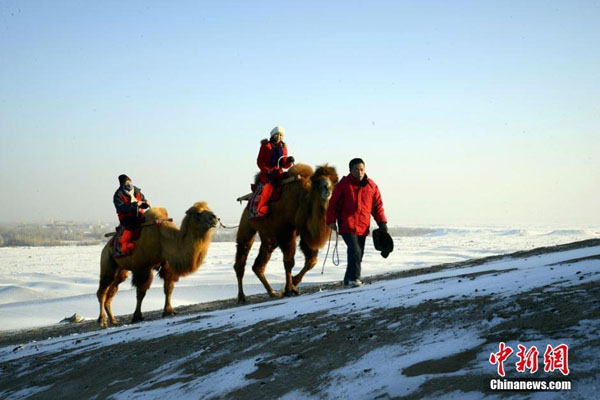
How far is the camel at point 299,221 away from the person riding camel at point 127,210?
2149 mm

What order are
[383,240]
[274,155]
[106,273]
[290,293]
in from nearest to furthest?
[383,240]
[290,293]
[274,155]
[106,273]

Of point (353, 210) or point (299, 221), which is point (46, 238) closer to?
point (299, 221)

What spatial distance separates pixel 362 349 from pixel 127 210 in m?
7.82

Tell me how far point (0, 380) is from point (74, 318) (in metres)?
9.33

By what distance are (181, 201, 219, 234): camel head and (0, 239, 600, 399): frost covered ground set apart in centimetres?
370

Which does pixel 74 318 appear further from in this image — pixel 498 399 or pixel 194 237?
pixel 498 399

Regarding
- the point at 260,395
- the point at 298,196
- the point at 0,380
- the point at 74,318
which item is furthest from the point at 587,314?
the point at 74,318

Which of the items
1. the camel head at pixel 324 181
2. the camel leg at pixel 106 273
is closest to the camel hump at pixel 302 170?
the camel head at pixel 324 181

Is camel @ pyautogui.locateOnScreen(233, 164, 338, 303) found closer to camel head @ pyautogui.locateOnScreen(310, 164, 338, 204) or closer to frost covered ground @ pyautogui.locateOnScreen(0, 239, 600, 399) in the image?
camel head @ pyautogui.locateOnScreen(310, 164, 338, 204)

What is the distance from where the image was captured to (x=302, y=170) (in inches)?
391

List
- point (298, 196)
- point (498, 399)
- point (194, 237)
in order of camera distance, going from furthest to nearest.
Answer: point (194, 237)
point (298, 196)
point (498, 399)

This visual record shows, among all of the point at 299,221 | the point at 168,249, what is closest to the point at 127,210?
the point at 168,249

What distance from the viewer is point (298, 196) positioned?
31.9ft

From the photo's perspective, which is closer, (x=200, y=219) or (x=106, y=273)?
(x=200, y=219)
